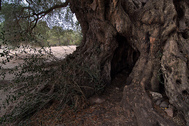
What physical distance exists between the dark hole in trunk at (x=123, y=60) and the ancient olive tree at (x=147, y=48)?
788 millimetres

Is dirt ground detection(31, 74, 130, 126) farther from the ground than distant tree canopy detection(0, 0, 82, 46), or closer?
closer

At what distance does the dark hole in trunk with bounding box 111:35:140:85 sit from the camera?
175 inches

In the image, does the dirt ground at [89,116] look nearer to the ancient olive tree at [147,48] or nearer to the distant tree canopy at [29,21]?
the ancient olive tree at [147,48]

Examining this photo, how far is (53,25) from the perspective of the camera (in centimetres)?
702

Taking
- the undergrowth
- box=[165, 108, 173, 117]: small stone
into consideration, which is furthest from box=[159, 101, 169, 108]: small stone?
the undergrowth

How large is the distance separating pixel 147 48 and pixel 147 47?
2 centimetres

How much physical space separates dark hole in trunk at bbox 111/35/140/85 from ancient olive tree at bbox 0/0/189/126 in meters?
0.79

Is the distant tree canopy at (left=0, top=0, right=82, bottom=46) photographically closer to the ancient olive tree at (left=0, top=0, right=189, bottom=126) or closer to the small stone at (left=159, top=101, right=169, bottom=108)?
the ancient olive tree at (left=0, top=0, right=189, bottom=126)

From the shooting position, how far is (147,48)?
2.73m

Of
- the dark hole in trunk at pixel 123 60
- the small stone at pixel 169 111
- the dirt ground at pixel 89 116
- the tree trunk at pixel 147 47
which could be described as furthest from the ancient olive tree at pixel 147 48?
the dark hole in trunk at pixel 123 60

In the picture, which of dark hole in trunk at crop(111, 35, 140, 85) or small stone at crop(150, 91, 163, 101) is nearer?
small stone at crop(150, 91, 163, 101)

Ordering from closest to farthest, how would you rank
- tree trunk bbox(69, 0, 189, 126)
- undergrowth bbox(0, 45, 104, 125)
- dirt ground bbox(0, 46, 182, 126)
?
tree trunk bbox(69, 0, 189, 126) → dirt ground bbox(0, 46, 182, 126) → undergrowth bbox(0, 45, 104, 125)

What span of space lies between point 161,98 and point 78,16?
151 inches

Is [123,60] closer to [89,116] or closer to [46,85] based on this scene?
[89,116]
